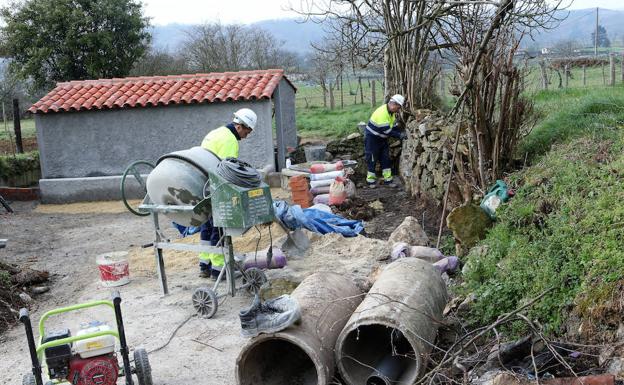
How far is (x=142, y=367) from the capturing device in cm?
468

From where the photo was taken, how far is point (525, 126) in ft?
28.0

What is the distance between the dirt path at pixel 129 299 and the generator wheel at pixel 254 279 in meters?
0.17

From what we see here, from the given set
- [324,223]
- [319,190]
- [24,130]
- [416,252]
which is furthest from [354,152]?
[24,130]

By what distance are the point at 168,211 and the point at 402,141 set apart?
7469mm

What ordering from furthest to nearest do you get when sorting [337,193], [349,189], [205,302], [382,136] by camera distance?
[382,136] < [349,189] < [337,193] < [205,302]

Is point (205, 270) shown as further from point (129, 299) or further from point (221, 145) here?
point (221, 145)

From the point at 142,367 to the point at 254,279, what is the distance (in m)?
2.25

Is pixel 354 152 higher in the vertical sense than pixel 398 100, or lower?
lower

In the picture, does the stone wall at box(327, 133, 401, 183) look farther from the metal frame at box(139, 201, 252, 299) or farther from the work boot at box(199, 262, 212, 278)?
the metal frame at box(139, 201, 252, 299)

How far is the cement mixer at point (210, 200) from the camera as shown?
6.09 metres

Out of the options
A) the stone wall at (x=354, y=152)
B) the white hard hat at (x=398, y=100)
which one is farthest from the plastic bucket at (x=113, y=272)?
the stone wall at (x=354, y=152)

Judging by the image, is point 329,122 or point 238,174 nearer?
point 238,174

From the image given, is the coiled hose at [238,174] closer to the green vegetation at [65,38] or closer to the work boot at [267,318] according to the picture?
the work boot at [267,318]

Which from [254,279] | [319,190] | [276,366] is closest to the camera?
[276,366]
